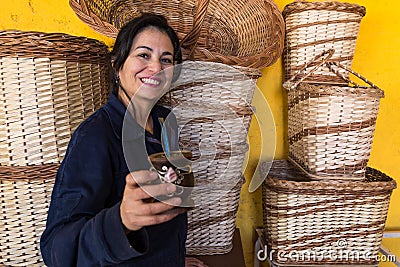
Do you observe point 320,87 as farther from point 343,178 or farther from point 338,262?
point 338,262

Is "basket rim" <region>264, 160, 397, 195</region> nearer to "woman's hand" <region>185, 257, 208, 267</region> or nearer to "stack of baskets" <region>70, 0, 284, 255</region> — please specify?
"stack of baskets" <region>70, 0, 284, 255</region>

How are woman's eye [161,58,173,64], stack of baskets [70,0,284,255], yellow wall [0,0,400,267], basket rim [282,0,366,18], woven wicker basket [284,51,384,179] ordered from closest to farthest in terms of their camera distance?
woman's eye [161,58,173,64] < stack of baskets [70,0,284,255] < woven wicker basket [284,51,384,179] < basket rim [282,0,366,18] < yellow wall [0,0,400,267]

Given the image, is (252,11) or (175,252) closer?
(175,252)

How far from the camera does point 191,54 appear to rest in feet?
3.20

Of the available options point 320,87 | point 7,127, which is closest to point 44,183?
point 7,127

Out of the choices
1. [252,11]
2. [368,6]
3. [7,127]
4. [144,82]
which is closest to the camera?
[144,82]

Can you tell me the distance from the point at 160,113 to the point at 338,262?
0.79m

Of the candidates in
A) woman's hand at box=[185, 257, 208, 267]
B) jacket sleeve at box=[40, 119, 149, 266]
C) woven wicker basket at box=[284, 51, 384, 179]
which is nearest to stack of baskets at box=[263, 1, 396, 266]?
woven wicker basket at box=[284, 51, 384, 179]

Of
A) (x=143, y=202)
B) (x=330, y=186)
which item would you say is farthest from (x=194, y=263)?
(x=143, y=202)

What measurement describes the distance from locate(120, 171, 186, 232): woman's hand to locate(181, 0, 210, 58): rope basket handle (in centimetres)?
51

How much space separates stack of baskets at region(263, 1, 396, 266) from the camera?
110cm

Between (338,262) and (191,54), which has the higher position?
(191,54)

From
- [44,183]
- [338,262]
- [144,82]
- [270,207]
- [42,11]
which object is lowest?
[338,262]

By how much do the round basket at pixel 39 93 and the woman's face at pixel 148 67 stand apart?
0.20 metres
